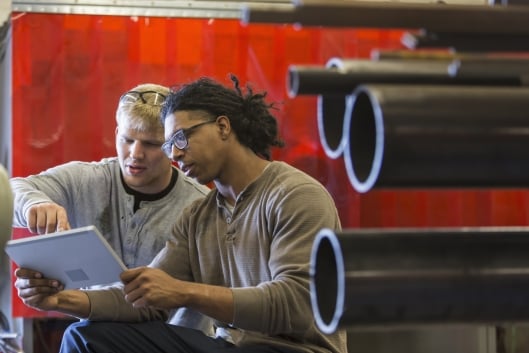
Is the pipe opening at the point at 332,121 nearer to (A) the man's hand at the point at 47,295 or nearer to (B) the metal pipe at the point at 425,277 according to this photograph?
(B) the metal pipe at the point at 425,277

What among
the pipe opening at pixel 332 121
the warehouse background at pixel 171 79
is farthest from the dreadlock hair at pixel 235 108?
the pipe opening at pixel 332 121

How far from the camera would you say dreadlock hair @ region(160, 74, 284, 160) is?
250cm

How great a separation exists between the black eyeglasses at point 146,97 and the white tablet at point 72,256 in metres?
0.63

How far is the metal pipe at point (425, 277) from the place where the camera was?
0.87m

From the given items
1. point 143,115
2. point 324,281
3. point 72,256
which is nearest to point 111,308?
point 72,256

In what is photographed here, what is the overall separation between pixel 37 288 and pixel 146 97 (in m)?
0.68

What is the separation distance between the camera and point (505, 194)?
3.62 m

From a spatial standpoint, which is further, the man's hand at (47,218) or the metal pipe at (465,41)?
the man's hand at (47,218)

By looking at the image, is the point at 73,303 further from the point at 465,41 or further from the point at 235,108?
the point at 465,41

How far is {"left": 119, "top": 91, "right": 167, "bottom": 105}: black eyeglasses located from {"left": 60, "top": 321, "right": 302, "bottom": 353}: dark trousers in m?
0.68

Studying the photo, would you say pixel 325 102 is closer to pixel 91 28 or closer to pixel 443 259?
pixel 443 259

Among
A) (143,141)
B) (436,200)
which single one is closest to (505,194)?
(436,200)

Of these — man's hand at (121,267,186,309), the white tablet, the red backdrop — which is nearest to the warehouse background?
the red backdrop

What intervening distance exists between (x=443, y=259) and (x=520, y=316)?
9 centimetres
